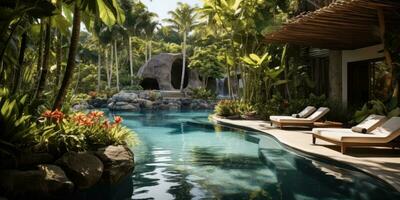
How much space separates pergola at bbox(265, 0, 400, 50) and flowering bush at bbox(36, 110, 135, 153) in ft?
20.5

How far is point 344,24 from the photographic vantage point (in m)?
12.3

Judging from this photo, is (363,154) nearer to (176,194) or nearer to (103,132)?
(176,194)

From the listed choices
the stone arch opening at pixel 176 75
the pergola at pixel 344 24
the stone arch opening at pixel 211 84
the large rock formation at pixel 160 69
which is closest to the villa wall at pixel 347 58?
the pergola at pixel 344 24

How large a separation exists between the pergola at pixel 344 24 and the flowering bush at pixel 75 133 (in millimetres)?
6248

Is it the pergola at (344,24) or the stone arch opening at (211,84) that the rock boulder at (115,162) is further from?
the stone arch opening at (211,84)

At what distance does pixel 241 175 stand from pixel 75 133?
10.7 feet

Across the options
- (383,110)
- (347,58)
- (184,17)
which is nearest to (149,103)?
(184,17)

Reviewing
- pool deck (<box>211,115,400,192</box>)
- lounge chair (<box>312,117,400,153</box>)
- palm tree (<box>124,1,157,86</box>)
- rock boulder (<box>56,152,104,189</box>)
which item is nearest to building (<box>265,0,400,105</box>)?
lounge chair (<box>312,117,400,153</box>)

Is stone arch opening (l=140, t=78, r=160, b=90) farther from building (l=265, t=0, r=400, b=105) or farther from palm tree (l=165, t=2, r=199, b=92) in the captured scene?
building (l=265, t=0, r=400, b=105)

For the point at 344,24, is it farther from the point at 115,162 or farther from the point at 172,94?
the point at 172,94

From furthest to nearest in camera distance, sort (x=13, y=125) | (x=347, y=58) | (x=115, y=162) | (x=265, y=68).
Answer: (x=265, y=68)
(x=347, y=58)
(x=115, y=162)
(x=13, y=125)

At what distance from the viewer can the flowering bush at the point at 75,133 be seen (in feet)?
23.6

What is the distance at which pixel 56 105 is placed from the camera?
27.3ft

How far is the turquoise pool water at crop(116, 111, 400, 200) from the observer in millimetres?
6617
